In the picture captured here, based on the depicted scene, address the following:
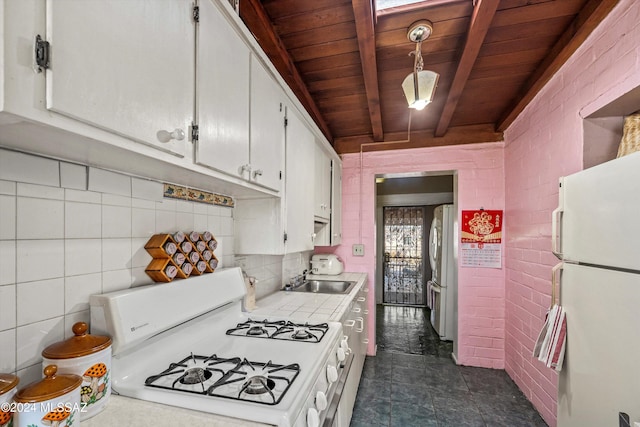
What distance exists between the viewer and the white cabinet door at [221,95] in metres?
0.93

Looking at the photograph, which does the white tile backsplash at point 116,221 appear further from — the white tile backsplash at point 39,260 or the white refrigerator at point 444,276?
the white refrigerator at point 444,276

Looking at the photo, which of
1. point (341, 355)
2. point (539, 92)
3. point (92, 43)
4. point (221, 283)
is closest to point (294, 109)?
point (221, 283)

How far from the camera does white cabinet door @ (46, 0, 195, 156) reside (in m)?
0.53

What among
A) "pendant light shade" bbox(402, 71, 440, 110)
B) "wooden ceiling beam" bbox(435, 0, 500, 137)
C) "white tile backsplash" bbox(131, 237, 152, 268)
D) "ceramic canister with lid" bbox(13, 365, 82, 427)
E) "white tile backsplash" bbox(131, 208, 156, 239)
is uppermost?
"wooden ceiling beam" bbox(435, 0, 500, 137)

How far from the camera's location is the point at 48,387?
0.60 meters

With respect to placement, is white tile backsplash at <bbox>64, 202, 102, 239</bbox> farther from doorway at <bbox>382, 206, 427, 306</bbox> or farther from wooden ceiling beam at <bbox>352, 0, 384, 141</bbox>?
doorway at <bbox>382, 206, 427, 306</bbox>

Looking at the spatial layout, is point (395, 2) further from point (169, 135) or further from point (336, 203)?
point (336, 203)

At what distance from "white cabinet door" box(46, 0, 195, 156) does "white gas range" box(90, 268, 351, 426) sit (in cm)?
55

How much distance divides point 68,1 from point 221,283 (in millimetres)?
1109

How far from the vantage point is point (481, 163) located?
283 centimetres

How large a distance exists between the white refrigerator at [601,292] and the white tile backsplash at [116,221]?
1693 mm

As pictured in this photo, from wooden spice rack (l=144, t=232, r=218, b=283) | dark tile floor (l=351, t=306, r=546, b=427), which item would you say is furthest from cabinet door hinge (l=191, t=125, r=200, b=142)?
dark tile floor (l=351, t=306, r=546, b=427)

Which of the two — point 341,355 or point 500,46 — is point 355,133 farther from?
point 341,355

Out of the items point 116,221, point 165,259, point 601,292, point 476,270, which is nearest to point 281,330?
point 165,259
